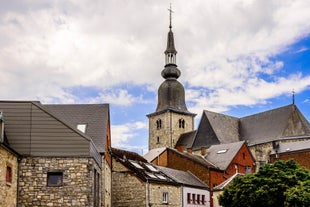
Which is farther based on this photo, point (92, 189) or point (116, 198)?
point (116, 198)

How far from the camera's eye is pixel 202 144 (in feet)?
252

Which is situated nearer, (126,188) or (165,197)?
(126,188)

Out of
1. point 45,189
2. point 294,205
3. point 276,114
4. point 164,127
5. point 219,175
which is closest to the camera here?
point 45,189

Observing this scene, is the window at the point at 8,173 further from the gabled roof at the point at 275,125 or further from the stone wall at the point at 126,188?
the gabled roof at the point at 275,125

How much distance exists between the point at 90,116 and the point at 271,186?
1259 cm

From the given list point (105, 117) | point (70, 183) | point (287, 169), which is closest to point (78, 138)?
point (70, 183)

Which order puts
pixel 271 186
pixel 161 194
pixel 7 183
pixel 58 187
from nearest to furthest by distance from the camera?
pixel 7 183 < pixel 58 187 < pixel 271 186 < pixel 161 194

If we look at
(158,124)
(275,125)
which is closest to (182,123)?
(158,124)

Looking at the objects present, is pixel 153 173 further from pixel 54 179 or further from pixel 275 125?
pixel 275 125

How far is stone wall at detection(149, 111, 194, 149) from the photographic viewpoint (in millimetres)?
88250

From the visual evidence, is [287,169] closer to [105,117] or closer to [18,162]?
[105,117]

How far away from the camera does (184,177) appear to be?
43594mm

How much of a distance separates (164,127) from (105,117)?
58538 mm

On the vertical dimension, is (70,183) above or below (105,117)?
below
